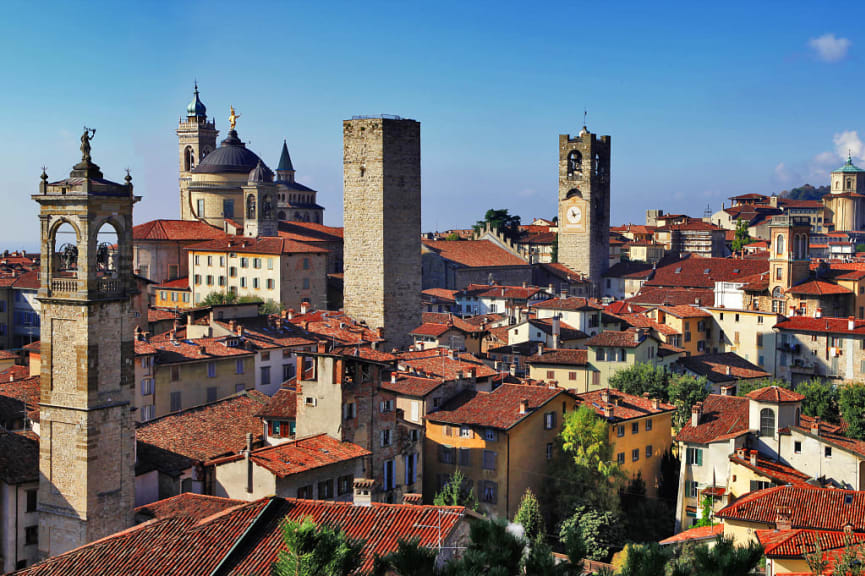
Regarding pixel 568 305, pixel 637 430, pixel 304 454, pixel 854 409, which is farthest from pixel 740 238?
pixel 304 454

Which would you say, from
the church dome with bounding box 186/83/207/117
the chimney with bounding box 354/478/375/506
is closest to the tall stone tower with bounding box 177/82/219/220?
the church dome with bounding box 186/83/207/117

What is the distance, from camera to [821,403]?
130ft

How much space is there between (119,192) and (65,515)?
20.7 ft

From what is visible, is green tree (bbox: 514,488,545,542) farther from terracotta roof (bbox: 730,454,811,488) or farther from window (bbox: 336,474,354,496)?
terracotta roof (bbox: 730,454,811,488)

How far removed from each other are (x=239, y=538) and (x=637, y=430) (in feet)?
65.7

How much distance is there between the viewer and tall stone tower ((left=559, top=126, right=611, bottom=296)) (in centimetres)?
8112

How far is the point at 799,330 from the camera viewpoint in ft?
160

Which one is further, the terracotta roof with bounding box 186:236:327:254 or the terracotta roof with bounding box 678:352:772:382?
the terracotta roof with bounding box 186:236:327:254

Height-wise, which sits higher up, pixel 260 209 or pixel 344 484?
pixel 260 209

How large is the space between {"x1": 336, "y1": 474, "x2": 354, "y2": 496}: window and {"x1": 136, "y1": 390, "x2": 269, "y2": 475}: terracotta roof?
3012 millimetres

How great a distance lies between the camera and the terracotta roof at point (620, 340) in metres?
41.9

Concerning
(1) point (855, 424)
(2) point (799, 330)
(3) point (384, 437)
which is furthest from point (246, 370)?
(2) point (799, 330)

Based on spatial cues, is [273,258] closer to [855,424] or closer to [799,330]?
[799,330]

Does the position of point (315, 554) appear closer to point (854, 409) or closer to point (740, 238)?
point (854, 409)
